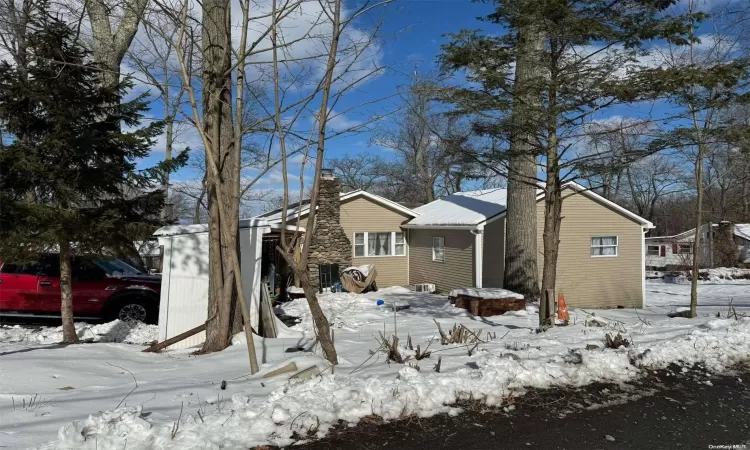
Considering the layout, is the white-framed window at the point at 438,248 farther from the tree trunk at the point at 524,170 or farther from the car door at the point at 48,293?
the car door at the point at 48,293

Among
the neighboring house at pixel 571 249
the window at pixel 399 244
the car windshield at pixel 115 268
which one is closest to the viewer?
the car windshield at pixel 115 268

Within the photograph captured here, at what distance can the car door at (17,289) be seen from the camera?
1020cm

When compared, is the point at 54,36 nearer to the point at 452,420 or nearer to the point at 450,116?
the point at 450,116

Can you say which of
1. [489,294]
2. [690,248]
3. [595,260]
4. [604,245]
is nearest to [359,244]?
[595,260]

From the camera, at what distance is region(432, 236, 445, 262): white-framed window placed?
19.5 m

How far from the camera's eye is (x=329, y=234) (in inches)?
745

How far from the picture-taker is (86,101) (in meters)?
7.98

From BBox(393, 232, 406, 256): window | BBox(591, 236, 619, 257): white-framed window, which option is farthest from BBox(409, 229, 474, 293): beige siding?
BBox(591, 236, 619, 257): white-framed window

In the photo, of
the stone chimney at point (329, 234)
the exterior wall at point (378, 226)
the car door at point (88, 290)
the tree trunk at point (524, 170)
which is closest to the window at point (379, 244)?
the exterior wall at point (378, 226)

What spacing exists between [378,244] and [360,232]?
96 centimetres

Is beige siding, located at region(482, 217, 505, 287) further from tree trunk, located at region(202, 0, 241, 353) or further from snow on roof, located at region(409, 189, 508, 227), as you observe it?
tree trunk, located at region(202, 0, 241, 353)

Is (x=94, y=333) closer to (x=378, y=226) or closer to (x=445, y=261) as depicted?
(x=445, y=261)

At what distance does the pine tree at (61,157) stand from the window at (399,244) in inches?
536

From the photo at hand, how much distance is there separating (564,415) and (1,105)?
8.13 meters
